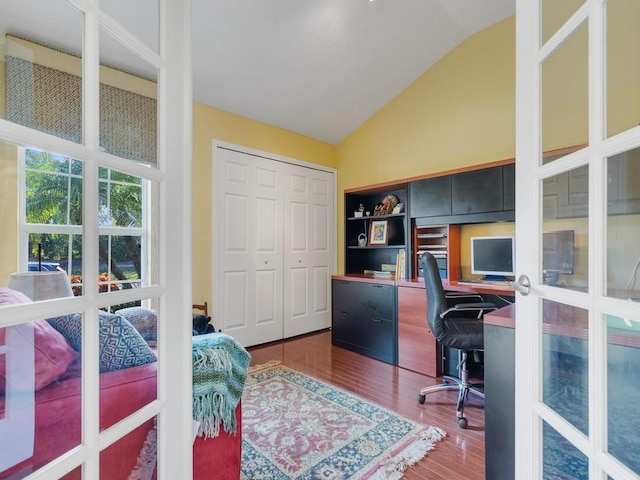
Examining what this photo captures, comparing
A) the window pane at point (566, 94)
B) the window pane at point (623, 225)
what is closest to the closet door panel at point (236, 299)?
the window pane at point (566, 94)

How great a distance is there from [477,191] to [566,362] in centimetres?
215

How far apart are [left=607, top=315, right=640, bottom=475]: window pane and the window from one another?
1.12 m

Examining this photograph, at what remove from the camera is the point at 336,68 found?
313 centimetres

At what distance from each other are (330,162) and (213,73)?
6.35ft

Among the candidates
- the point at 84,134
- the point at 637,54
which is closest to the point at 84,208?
the point at 84,134

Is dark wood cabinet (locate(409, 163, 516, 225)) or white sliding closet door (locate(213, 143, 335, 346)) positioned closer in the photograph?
dark wood cabinet (locate(409, 163, 516, 225))

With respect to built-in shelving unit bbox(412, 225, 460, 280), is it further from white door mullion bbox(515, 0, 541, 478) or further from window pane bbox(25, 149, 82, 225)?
window pane bbox(25, 149, 82, 225)

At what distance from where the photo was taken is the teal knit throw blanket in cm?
113

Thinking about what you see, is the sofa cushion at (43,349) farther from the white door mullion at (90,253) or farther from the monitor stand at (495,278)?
the monitor stand at (495,278)

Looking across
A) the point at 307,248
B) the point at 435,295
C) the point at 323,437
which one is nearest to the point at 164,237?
the point at 323,437

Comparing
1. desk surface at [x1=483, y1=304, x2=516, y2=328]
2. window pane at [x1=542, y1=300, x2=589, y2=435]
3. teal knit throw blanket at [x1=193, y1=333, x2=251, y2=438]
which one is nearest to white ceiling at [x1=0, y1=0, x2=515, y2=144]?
teal knit throw blanket at [x1=193, y1=333, x2=251, y2=438]

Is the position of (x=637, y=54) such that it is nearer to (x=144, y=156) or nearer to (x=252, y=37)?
(x=144, y=156)

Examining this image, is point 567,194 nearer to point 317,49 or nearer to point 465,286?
point 465,286

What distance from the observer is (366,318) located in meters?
3.23
